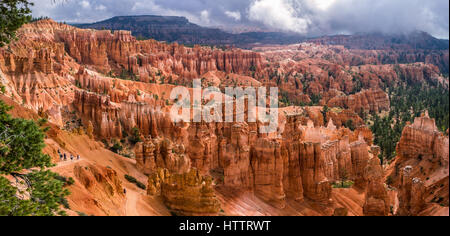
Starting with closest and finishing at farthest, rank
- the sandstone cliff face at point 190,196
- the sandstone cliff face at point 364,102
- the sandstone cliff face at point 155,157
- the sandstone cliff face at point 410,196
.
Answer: the sandstone cliff face at point 190,196
the sandstone cliff face at point 410,196
the sandstone cliff face at point 155,157
the sandstone cliff face at point 364,102

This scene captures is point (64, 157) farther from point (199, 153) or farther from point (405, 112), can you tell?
point (405, 112)

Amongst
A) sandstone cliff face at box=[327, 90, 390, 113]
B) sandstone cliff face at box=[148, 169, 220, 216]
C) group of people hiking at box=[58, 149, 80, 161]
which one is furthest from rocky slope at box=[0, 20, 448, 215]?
sandstone cliff face at box=[327, 90, 390, 113]

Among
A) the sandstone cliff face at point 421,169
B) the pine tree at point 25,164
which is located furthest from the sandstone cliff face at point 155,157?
the pine tree at point 25,164

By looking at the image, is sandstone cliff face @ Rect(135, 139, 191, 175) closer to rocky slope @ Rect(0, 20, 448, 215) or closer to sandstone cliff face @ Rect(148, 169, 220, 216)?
rocky slope @ Rect(0, 20, 448, 215)

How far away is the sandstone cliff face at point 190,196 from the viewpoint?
17469mm

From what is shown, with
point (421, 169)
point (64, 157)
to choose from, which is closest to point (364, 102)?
point (421, 169)

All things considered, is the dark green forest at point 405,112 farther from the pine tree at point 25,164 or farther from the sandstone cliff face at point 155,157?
the pine tree at point 25,164

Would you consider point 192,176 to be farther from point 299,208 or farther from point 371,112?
point 371,112

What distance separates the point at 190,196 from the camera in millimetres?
17656

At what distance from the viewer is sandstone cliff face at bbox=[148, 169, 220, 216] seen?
17469 mm

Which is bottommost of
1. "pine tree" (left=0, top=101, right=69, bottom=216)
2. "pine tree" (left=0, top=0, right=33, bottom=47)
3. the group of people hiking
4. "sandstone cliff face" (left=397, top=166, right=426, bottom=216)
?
"sandstone cliff face" (left=397, top=166, right=426, bottom=216)
